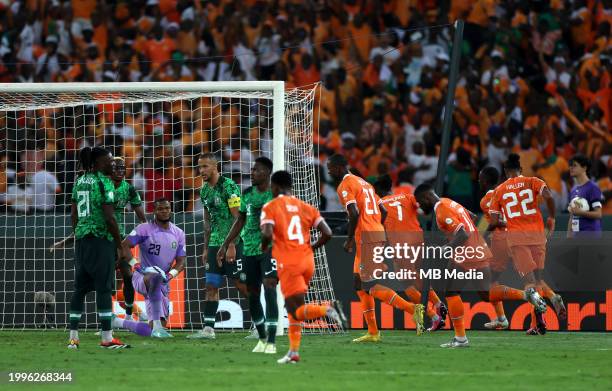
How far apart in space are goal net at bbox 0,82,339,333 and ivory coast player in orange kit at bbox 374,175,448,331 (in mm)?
1045

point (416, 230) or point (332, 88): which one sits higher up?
point (332, 88)

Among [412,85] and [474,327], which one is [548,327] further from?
[412,85]

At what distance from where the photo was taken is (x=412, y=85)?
63.2 feet

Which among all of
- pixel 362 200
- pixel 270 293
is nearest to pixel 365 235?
pixel 362 200

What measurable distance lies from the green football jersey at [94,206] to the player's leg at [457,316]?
11.0ft

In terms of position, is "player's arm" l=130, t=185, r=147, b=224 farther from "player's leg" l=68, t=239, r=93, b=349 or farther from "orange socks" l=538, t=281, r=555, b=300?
"orange socks" l=538, t=281, r=555, b=300

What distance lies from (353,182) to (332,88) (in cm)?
688

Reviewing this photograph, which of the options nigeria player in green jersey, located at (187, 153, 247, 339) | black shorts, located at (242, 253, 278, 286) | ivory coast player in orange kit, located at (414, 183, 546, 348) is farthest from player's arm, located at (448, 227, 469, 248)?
nigeria player in green jersey, located at (187, 153, 247, 339)

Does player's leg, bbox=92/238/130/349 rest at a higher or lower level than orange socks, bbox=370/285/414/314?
higher

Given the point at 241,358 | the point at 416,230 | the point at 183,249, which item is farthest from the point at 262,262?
the point at 416,230

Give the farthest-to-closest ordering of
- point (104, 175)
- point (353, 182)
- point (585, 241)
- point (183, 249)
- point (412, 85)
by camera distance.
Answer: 1. point (412, 85)
2. point (585, 241)
3. point (183, 249)
4. point (353, 182)
5. point (104, 175)

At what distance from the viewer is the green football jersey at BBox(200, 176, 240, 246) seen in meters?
13.3

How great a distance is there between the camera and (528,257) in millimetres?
14344

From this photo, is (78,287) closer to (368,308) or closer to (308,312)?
(308,312)
